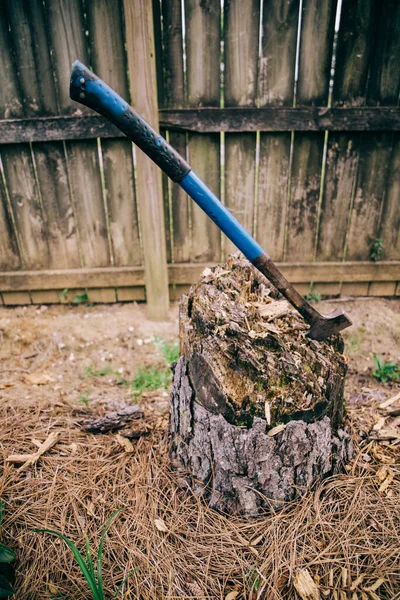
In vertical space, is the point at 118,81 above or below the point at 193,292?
above

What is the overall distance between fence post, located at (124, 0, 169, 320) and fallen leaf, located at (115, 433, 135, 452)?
1.50 m

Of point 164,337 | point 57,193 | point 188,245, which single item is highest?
point 57,193

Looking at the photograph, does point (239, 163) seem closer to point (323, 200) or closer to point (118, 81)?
point (323, 200)

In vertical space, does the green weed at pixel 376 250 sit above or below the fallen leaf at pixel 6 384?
above

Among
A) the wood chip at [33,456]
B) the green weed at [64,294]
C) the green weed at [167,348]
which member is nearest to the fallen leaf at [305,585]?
the wood chip at [33,456]

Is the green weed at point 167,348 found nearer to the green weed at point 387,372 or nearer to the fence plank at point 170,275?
the fence plank at point 170,275

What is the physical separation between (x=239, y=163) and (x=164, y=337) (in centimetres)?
143

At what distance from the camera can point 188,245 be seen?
3066mm

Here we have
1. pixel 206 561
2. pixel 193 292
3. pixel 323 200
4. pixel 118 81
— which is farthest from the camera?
pixel 323 200

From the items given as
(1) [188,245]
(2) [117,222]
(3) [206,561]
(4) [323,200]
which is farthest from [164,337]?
(3) [206,561]

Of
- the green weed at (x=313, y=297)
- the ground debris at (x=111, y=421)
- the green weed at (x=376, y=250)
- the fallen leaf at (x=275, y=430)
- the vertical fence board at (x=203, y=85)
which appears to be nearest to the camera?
the fallen leaf at (x=275, y=430)

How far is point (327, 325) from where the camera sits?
1420mm

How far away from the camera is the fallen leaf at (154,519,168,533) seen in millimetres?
1245

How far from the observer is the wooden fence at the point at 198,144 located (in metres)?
2.49
